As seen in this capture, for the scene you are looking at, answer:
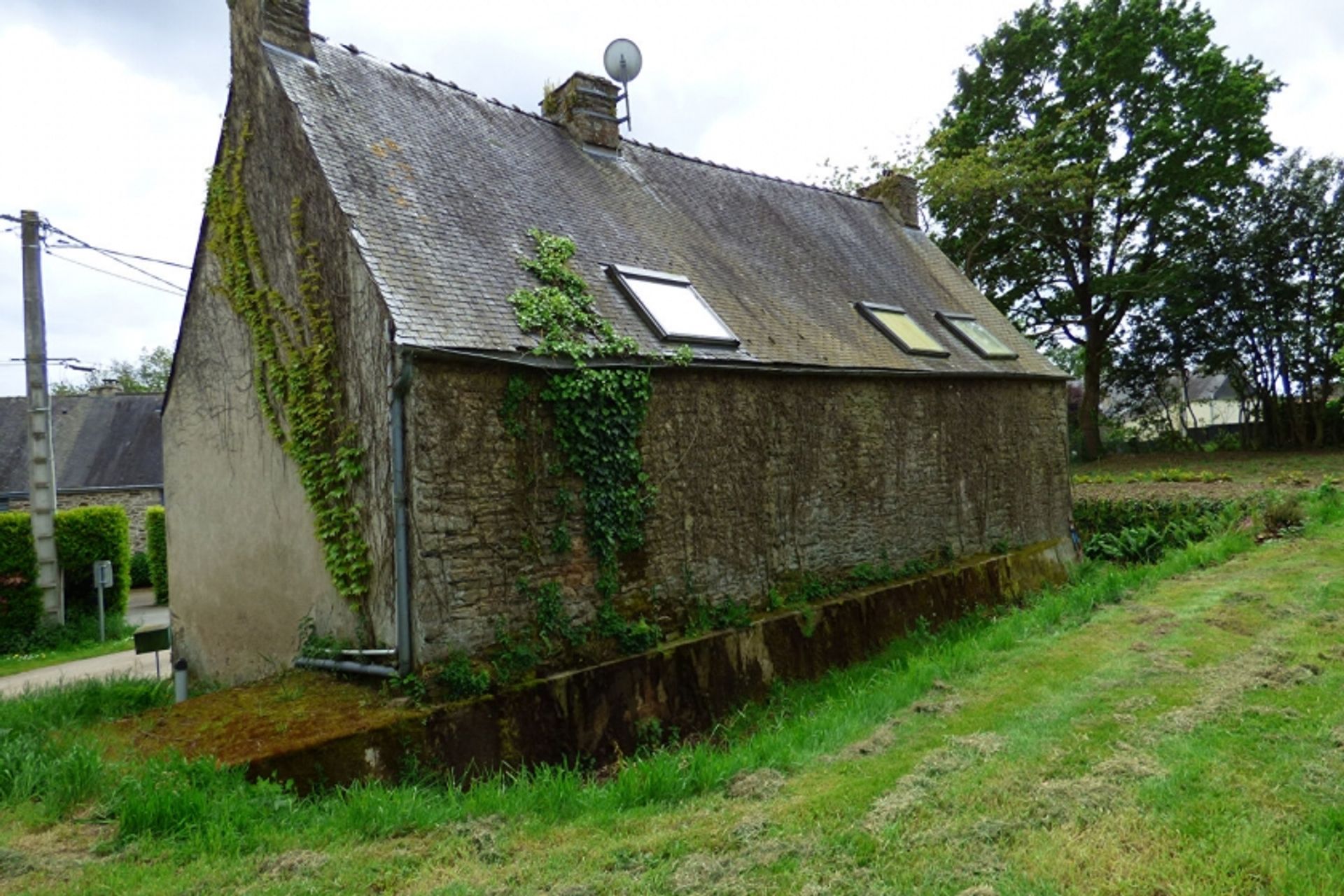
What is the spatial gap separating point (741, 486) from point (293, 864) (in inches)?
237

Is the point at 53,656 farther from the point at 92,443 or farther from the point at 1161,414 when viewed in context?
the point at 1161,414

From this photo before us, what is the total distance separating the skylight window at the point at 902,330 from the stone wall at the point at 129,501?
75.0ft

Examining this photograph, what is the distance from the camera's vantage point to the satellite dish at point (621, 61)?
12.8 m

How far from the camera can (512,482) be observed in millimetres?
7172

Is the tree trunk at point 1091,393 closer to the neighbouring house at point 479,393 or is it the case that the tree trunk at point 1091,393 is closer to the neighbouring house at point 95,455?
the neighbouring house at point 479,393

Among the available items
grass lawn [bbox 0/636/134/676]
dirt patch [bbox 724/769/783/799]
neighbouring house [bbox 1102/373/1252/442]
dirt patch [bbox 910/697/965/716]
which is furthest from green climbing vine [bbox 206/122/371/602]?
neighbouring house [bbox 1102/373/1252/442]

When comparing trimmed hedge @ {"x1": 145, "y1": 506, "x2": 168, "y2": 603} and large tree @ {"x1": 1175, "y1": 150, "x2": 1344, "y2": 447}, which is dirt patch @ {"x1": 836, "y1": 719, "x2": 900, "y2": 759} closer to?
trimmed hedge @ {"x1": 145, "y1": 506, "x2": 168, "y2": 603}

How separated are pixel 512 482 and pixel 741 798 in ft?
11.3

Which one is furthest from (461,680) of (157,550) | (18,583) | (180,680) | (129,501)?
(129,501)

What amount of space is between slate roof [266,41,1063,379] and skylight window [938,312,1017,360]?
202mm

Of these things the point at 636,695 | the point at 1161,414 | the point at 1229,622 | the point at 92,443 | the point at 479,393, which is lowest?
the point at 636,695

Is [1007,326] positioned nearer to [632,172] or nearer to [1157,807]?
[632,172]

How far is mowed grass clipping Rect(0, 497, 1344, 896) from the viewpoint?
11.8ft

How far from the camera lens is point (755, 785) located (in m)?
4.93
